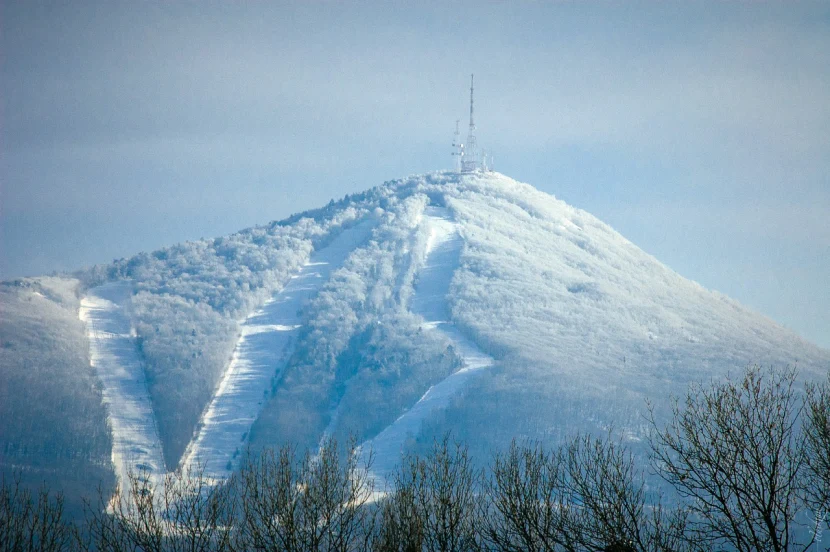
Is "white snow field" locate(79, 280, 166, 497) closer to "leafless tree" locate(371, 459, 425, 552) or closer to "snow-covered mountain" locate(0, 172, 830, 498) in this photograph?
"snow-covered mountain" locate(0, 172, 830, 498)

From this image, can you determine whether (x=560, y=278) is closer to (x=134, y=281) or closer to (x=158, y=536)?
(x=134, y=281)

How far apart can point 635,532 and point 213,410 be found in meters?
126

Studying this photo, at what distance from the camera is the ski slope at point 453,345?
5153 inches

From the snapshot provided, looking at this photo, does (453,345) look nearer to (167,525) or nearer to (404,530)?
(167,525)

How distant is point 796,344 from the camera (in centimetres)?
17112

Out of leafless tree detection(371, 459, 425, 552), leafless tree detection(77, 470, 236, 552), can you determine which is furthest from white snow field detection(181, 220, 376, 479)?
leafless tree detection(371, 459, 425, 552)

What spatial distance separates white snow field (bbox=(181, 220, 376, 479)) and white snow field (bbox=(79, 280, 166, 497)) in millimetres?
6750

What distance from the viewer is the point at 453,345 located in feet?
515

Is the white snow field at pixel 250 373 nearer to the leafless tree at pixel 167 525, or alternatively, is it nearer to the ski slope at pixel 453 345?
the ski slope at pixel 453 345

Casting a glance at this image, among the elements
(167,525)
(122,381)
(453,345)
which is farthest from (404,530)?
(122,381)

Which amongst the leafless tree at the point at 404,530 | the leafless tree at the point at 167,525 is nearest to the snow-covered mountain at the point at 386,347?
the leafless tree at the point at 167,525

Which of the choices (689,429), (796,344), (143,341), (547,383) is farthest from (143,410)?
(689,429)

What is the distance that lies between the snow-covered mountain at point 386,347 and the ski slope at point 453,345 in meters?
0.39

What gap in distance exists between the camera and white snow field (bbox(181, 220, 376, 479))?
14075 centimetres
